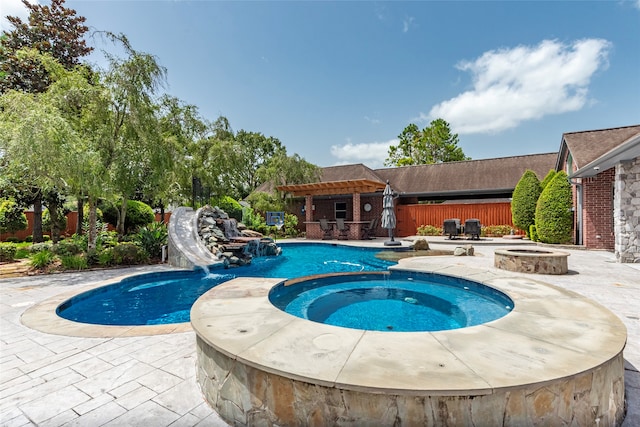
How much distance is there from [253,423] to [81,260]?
8.86 metres

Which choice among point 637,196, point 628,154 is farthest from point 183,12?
point 637,196

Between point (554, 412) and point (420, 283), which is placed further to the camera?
point (420, 283)

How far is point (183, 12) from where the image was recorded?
908cm

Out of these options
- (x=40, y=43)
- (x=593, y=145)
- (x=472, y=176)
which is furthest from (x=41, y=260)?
Result: (x=472, y=176)

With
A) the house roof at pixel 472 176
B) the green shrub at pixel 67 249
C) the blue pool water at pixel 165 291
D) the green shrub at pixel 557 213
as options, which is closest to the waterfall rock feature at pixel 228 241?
the blue pool water at pixel 165 291

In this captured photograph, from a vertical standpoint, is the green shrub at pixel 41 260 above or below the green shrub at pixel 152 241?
below

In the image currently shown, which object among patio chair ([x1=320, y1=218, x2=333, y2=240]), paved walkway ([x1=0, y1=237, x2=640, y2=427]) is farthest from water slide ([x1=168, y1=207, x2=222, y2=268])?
patio chair ([x1=320, y1=218, x2=333, y2=240])

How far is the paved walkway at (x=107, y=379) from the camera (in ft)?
7.21

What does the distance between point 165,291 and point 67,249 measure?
502 cm

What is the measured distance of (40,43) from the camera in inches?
569

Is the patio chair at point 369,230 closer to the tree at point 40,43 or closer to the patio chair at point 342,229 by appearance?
the patio chair at point 342,229

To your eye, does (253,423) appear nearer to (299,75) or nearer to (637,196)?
(637,196)

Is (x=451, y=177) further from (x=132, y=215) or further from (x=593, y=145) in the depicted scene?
(x=132, y=215)

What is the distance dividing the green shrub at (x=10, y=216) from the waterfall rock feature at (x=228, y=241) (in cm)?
965
